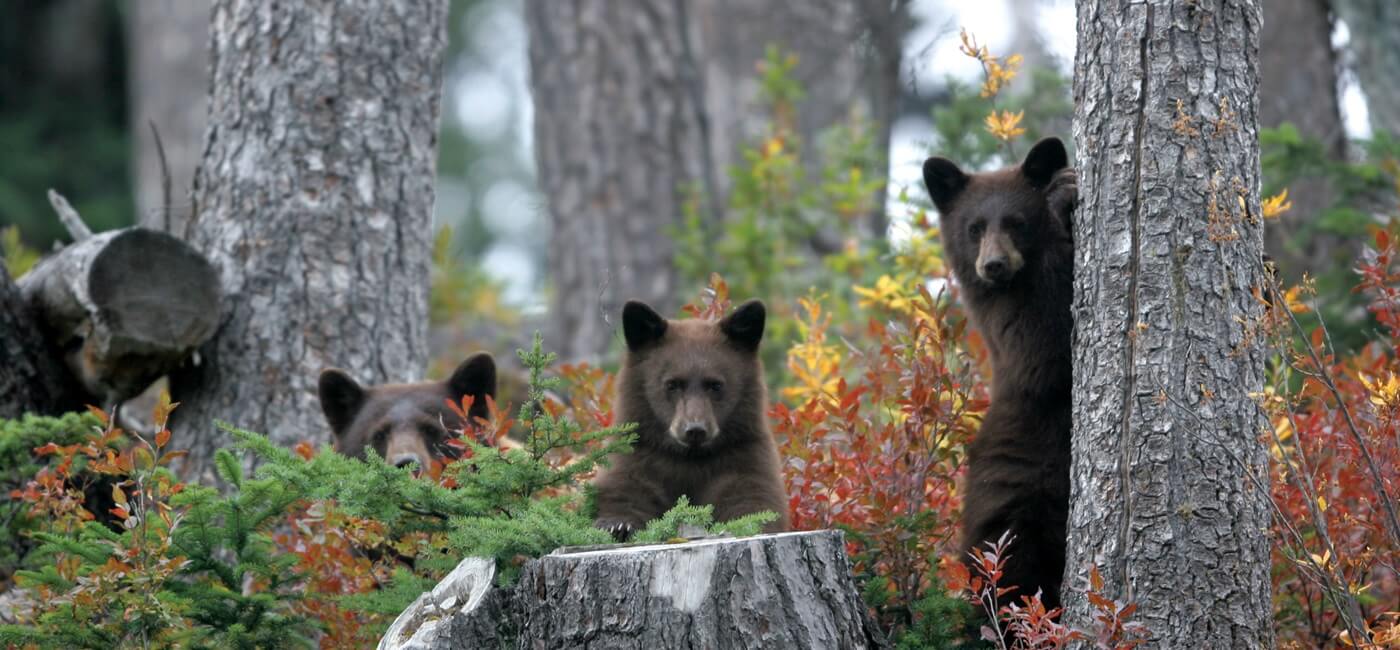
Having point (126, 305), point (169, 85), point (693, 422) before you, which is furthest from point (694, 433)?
point (169, 85)

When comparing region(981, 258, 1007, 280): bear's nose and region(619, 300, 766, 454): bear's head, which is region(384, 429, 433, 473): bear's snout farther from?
region(981, 258, 1007, 280): bear's nose

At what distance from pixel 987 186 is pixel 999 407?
3.37ft

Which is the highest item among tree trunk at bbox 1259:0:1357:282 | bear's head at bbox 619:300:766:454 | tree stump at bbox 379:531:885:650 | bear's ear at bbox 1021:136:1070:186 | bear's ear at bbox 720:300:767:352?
tree trunk at bbox 1259:0:1357:282

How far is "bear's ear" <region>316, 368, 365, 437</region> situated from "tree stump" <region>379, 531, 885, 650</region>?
2547mm

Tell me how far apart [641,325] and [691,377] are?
1.12 feet

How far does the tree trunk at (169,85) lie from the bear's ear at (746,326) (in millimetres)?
14686

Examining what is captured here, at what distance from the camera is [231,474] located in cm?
515

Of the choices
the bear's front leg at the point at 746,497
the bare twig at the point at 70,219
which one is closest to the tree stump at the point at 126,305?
the bare twig at the point at 70,219

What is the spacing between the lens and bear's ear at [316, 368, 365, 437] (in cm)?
687

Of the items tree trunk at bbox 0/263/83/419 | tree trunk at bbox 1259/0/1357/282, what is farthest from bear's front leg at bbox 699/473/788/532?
tree trunk at bbox 1259/0/1357/282

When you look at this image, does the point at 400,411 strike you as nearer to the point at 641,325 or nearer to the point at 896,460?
the point at 641,325

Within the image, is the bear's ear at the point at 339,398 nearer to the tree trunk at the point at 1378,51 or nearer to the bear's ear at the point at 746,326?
the bear's ear at the point at 746,326

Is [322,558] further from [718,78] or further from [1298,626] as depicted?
[718,78]

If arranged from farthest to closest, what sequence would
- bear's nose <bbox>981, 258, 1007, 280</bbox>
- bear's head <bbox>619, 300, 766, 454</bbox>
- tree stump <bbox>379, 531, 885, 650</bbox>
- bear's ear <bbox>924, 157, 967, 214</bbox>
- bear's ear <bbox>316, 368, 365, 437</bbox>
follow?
bear's ear <bbox>316, 368, 365, 437</bbox>, bear's ear <bbox>924, 157, 967, 214</bbox>, bear's head <bbox>619, 300, 766, 454</bbox>, bear's nose <bbox>981, 258, 1007, 280</bbox>, tree stump <bbox>379, 531, 885, 650</bbox>
